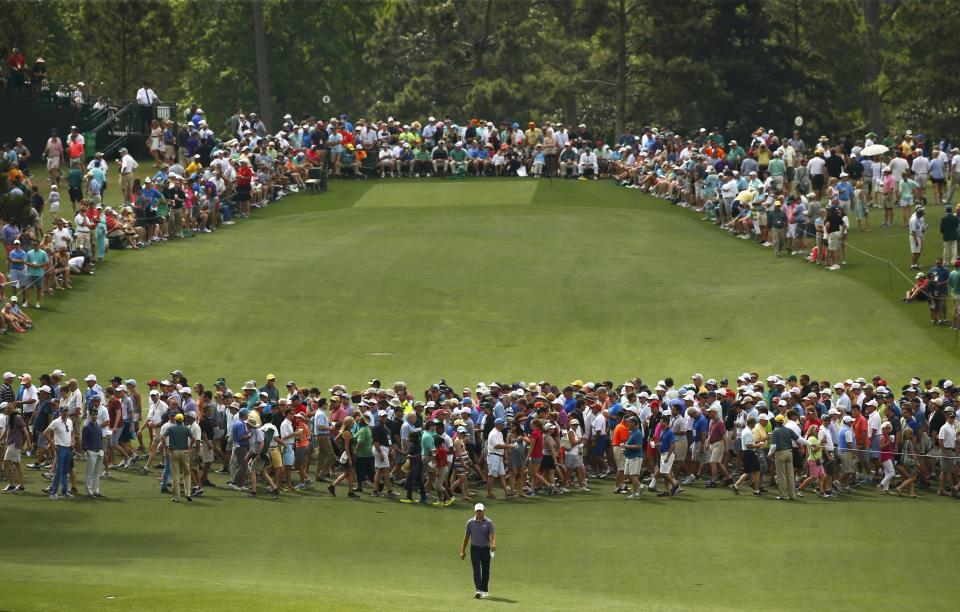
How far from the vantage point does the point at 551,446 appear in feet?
99.3

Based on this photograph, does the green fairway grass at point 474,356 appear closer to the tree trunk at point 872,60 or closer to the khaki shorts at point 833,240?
the khaki shorts at point 833,240

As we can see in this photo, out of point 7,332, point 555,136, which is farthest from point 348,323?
point 555,136

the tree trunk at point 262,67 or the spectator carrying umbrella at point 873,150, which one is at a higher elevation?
the tree trunk at point 262,67

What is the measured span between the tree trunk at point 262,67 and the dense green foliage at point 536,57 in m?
5.87

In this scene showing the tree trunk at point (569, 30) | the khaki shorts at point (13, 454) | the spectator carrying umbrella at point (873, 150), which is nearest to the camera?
the khaki shorts at point (13, 454)

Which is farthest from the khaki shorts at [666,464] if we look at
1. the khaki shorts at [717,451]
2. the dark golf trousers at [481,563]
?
the dark golf trousers at [481,563]

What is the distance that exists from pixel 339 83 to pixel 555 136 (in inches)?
1340

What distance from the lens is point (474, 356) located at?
39.8 metres

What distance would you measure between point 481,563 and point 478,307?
20967mm

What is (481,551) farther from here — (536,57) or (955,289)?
(536,57)

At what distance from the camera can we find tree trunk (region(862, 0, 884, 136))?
259 ft

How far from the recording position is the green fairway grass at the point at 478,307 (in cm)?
3844

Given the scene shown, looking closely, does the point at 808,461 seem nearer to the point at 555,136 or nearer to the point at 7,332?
the point at 7,332

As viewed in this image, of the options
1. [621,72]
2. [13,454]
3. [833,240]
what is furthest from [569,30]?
[13,454]
